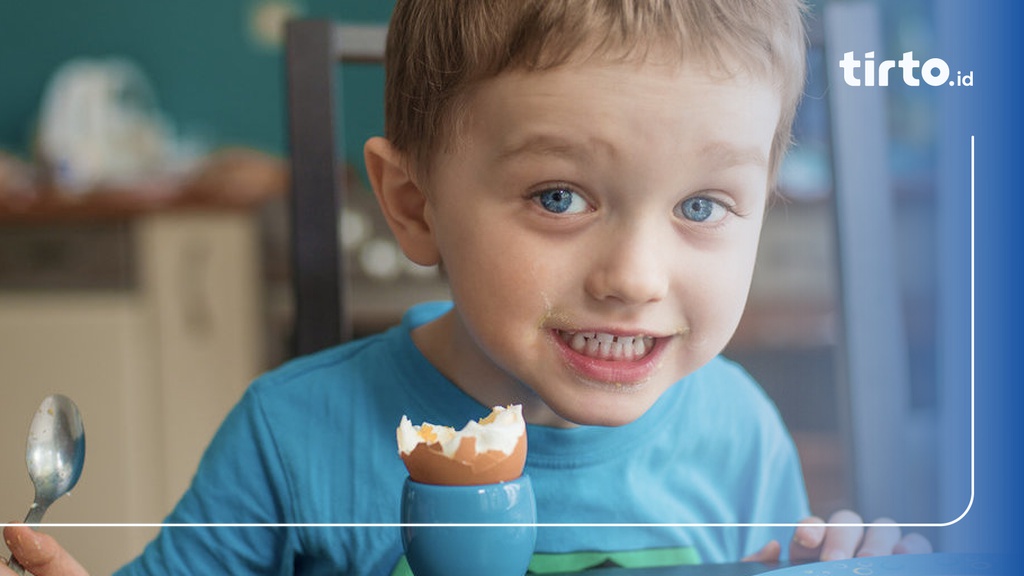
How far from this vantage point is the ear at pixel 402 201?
523 millimetres

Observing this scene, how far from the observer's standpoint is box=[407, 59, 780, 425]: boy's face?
453 millimetres

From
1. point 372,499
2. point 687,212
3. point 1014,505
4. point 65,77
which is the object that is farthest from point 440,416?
point 65,77

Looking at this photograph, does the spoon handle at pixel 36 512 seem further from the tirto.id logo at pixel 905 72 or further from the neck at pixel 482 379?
the tirto.id logo at pixel 905 72

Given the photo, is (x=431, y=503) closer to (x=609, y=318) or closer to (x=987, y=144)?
(x=609, y=318)

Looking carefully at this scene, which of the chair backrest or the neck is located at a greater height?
the chair backrest

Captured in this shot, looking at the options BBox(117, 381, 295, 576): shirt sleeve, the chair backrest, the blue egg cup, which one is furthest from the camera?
the chair backrest

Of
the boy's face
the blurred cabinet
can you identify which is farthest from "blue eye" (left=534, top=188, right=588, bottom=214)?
the blurred cabinet

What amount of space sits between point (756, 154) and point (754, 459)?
6.6 inches

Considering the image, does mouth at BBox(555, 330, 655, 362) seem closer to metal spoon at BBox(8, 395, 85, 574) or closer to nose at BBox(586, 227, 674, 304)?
nose at BBox(586, 227, 674, 304)

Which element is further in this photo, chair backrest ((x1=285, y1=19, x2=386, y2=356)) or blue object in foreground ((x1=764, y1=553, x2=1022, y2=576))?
chair backrest ((x1=285, y1=19, x2=386, y2=356))

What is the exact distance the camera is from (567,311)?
483 mm

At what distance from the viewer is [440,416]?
0.53m

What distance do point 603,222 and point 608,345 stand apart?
0.06 m

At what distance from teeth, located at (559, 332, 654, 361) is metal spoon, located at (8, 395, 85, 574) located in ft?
0.75
